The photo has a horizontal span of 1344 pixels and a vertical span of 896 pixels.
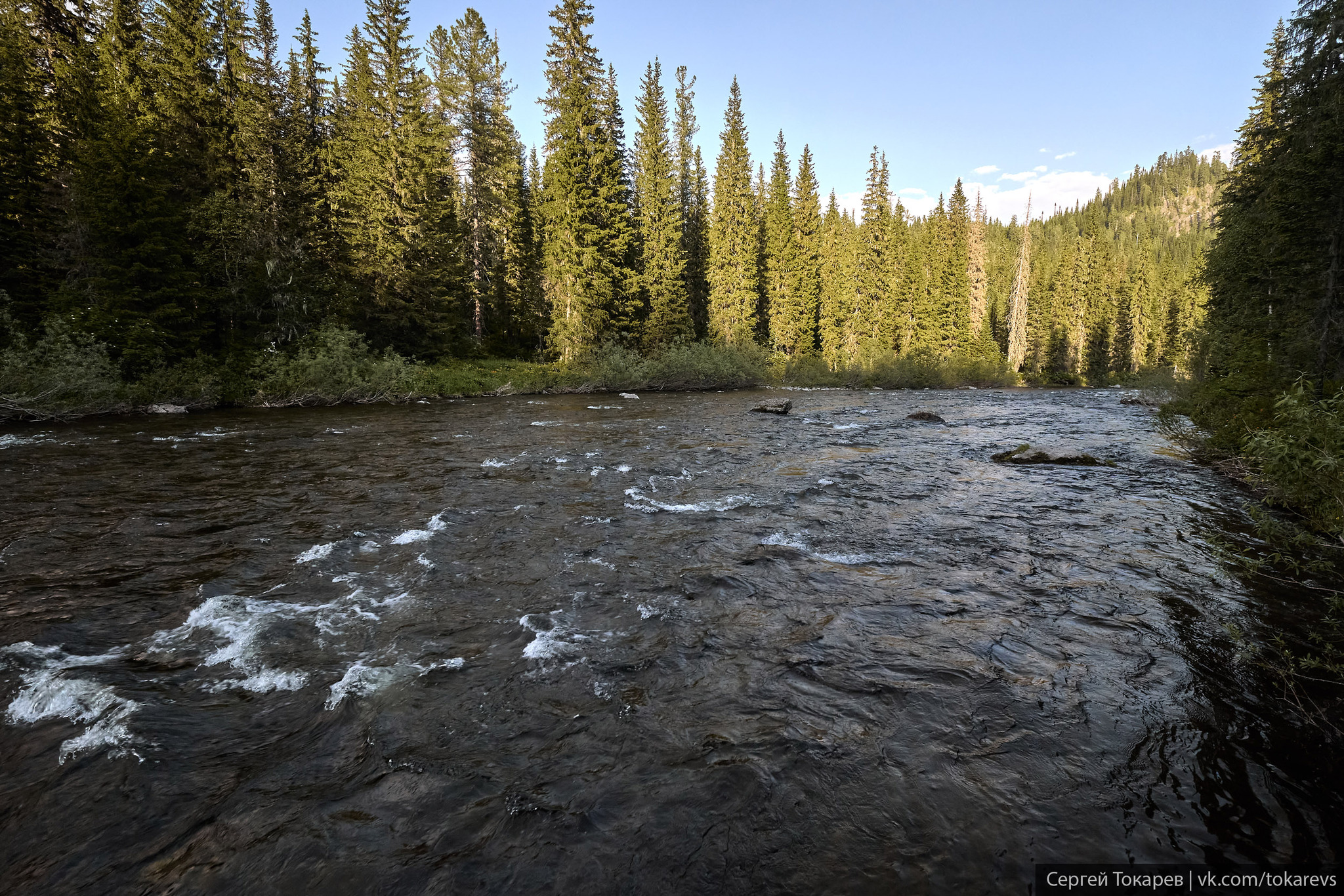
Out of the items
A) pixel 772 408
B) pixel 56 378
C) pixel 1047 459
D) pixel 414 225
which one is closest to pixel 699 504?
pixel 1047 459

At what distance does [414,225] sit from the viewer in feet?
102

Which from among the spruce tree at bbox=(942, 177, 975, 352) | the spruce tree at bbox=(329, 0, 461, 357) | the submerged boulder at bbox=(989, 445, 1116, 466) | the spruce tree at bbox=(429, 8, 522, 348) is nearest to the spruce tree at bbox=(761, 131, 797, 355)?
the spruce tree at bbox=(942, 177, 975, 352)

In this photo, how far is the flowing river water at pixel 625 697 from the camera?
2.99m

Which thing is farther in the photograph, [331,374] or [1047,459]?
[331,374]

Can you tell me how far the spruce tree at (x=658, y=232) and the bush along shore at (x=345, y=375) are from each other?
283cm

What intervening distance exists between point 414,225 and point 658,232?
17276mm

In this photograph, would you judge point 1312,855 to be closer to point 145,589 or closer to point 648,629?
point 648,629

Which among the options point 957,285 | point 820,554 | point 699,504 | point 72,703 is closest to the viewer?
point 72,703

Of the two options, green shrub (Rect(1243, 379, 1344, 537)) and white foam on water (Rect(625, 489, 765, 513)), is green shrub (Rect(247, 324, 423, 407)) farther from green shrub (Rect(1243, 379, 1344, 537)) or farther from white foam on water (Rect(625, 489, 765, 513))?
green shrub (Rect(1243, 379, 1344, 537))

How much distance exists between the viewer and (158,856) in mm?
2910

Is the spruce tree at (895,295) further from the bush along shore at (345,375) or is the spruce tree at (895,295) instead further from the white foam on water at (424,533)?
the white foam on water at (424,533)

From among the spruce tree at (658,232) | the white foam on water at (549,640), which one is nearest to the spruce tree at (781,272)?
the spruce tree at (658,232)

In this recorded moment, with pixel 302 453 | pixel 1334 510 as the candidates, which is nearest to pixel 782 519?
pixel 1334 510

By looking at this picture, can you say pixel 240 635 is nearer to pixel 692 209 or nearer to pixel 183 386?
pixel 183 386
